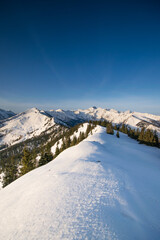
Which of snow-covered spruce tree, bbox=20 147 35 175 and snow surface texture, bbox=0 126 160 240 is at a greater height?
snow surface texture, bbox=0 126 160 240

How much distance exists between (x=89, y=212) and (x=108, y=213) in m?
0.94

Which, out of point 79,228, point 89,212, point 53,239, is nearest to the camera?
point 53,239

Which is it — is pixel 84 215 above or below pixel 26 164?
above

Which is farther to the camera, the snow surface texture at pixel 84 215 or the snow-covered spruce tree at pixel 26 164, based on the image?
the snow-covered spruce tree at pixel 26 164

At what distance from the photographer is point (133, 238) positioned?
4.08m

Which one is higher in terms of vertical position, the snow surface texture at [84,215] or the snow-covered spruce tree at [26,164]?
the snow surface texture at [84,215]

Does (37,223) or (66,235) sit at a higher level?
(66,235)

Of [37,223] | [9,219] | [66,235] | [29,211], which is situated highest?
[66,235]

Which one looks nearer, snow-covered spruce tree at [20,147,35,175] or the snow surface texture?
the snow surface texture

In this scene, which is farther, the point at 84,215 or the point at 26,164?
the point at 26,164

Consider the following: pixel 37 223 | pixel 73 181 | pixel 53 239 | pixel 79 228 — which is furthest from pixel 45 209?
pixel 73 181

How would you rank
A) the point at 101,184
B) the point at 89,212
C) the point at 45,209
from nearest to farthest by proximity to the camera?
the point at 89,212 → the point at 45,209 → the point at 101,184

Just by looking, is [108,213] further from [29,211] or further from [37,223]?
[29,211]

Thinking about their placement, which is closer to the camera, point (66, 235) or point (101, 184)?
point (66, 235)
